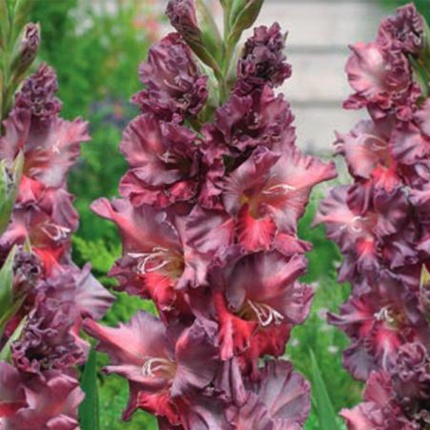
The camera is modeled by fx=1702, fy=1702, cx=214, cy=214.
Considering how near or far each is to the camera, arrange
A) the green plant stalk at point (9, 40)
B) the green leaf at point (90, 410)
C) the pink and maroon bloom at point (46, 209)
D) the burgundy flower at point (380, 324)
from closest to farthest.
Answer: the green leaf at point (90, 410)
the pink and maroon bloom at point (46, 209)
the green plant stalk at point (9, 40)
the burgundy flower at point (380, 324)

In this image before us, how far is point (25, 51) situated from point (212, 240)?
0.79m

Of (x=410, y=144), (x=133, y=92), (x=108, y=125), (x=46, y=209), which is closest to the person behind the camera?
(x=46, y=209)

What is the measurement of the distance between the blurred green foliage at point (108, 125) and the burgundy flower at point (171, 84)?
150 centimetres

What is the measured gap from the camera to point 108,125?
22.0 feet

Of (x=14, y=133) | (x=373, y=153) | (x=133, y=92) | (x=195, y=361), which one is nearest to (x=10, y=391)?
(x=195, y=361)

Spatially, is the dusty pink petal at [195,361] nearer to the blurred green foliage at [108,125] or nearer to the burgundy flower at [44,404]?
the burgundy flower at [44,404]

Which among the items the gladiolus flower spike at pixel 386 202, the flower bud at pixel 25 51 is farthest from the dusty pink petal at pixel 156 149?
the gladiolus flower spike at pixel 386 202

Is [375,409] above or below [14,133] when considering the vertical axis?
below

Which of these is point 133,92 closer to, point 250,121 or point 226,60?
point 226,60

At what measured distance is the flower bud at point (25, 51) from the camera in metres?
3.31

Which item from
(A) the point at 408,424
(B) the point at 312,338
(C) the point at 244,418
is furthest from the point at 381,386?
(B) the point at 312,338

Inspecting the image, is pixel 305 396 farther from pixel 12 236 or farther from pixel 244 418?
pixel 12 236

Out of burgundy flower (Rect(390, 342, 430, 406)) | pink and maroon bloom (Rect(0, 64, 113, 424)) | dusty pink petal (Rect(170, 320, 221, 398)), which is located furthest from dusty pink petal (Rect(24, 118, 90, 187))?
burgundy flower (Rect(390, 342, 430, 406))

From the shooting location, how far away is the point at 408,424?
2.81 metres
